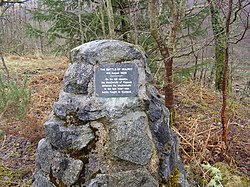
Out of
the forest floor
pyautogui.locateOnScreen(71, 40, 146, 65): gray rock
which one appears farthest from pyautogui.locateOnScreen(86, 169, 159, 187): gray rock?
pyautogui.locateOnScreen(71, 40, 146, 65): gray rock

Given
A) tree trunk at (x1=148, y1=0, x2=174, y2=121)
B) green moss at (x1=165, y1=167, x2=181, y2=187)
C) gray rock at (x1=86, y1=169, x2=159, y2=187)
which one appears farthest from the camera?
tree trunk at (x1=148, y1=0, x2=174, y2=121)

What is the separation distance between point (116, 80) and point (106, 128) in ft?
1.68

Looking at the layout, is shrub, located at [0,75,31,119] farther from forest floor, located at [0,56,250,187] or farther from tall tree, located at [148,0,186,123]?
tall tree, located at [148,0,186,123]

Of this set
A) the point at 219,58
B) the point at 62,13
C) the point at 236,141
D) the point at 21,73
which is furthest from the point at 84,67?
the point at 21,73

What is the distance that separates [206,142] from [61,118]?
2503 mm

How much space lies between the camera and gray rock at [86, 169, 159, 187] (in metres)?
2.80

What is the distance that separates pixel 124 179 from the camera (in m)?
2.83

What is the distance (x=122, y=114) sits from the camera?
288 cm

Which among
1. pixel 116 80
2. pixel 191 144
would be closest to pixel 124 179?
pixel 116 80

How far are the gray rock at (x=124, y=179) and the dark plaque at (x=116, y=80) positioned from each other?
0.80m

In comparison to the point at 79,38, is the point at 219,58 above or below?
below

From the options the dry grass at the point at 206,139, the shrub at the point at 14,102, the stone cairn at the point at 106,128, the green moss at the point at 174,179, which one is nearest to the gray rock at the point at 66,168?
the stone cairn at the point at 106,128

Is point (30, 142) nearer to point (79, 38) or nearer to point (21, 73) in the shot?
point (79, 38)

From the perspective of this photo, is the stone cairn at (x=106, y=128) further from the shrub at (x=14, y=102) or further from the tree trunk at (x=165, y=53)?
the shrub at (x=14, y=102)
